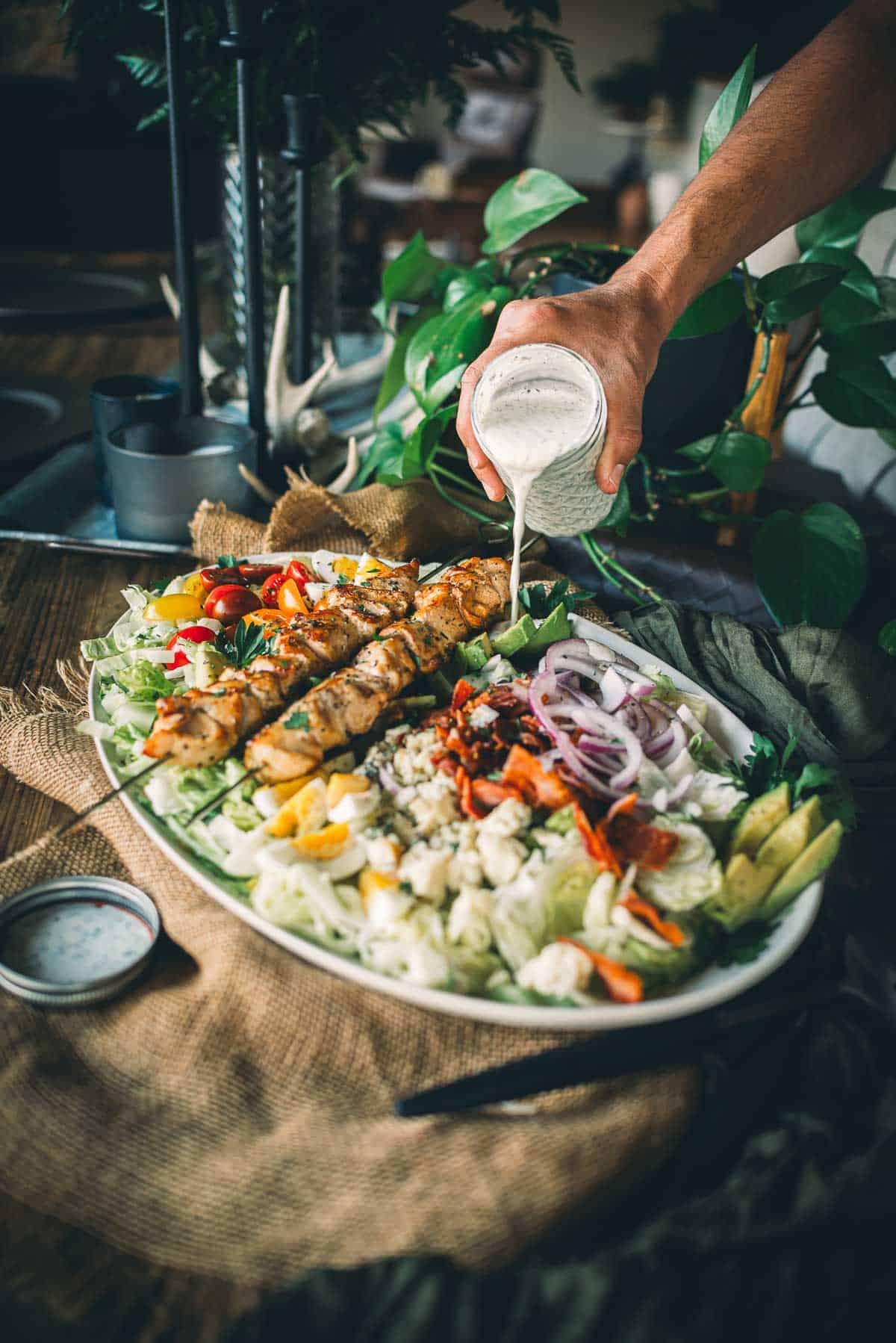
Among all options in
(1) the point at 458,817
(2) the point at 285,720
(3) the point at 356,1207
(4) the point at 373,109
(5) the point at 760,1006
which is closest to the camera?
(3) the point at 356,1207

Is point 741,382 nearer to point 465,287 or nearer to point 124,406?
point 465,287

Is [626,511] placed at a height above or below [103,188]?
above

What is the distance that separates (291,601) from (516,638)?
1.24 feet

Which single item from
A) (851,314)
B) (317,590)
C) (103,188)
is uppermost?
(851,314)

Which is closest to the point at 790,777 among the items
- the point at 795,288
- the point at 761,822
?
the point at 761,822

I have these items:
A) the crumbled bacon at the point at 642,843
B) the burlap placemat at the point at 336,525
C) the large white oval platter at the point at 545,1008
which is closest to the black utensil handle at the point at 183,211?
the burlap placemat at the point at 336,525

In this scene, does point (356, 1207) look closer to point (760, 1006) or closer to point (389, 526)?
point (760, 1006)

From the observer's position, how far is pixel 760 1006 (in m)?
0.98

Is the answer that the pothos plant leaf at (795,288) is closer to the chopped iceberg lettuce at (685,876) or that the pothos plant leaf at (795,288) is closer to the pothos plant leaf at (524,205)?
the pothos plant leaf at (524,205)

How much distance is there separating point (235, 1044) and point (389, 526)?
1.11 meters

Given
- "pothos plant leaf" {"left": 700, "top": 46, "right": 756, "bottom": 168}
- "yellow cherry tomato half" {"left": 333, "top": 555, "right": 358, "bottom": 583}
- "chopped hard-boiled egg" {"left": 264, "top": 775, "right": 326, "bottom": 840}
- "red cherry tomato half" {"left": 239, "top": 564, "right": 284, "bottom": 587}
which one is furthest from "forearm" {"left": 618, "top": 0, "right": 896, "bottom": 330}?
"chopped hard-boiled egg" {"left": 264, "top": 775, "right": 326, "bottom": 840}

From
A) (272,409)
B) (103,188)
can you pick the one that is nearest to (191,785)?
(272,409)

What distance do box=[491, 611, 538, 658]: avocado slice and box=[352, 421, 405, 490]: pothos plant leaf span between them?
2.14 ft

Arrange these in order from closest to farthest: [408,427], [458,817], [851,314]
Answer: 1. [458,817]
2. [851,314]
3. [408,427]
